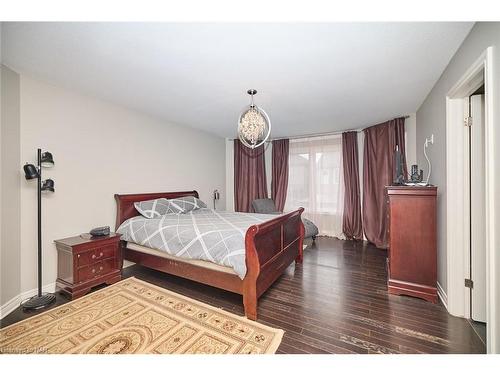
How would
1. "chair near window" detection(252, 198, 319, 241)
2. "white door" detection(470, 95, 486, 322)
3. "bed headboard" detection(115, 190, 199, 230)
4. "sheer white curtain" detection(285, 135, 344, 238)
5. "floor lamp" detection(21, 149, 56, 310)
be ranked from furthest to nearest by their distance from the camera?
"sheer white curtain" detection(285, 135, 344, 238) < "chair near window" detection(252, 198, 319, 241) < "bed headboard" detection(115, 190, 199, 230) < "floor lamp" detection(21, 149, 56, 310) < "white door" detection(470, 95, 486, 322)

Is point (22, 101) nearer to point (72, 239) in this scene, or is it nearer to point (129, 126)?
point (129, 126)

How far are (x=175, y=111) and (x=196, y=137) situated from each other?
1216 millimetres

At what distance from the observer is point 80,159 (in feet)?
8.67

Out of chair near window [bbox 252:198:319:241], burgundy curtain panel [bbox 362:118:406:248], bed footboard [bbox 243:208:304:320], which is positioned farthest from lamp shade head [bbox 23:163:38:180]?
burgundy curtain panel [bbox 362:118:406:248]

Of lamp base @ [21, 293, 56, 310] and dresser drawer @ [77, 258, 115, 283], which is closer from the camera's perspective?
lamp base @ [21, 293, 56, 310]

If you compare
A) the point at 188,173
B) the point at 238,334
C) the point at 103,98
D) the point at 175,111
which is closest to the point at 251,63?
the point at 175,111

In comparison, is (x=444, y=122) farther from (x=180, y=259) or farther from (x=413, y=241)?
(x=180, y=259)

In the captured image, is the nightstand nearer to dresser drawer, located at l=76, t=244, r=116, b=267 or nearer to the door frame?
dresser drawer, located at l=76, t=244, r=116, b=267

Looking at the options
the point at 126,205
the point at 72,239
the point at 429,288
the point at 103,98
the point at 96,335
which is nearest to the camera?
the point at 96,335

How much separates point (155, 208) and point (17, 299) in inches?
64.2

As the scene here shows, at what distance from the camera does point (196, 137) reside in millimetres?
4586

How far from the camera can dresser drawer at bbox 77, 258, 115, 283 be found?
2.29 m

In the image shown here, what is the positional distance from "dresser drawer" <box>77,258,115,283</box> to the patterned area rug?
23 cm

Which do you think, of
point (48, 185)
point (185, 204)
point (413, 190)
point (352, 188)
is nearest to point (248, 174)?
point (185, 204)
